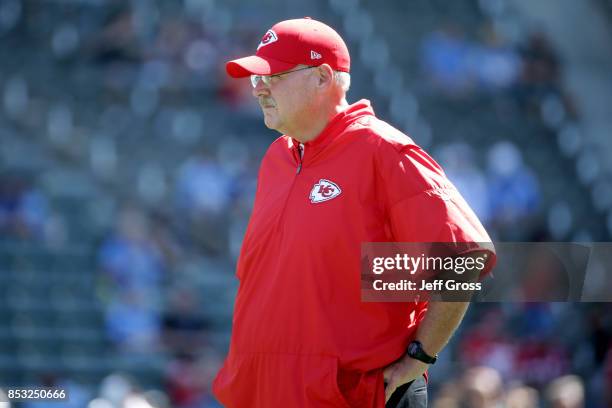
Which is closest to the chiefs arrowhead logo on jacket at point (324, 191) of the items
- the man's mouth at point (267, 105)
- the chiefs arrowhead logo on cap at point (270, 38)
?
the man's mouth at point (267, 105)

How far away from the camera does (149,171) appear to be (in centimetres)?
1151

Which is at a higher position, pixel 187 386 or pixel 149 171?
pixel 149 171

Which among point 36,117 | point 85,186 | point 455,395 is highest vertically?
point 36,117

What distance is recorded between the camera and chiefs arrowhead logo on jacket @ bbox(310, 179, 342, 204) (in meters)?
3.50

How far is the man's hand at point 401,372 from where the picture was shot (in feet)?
11.2

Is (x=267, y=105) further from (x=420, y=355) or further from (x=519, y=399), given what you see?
(x=519, y=399)

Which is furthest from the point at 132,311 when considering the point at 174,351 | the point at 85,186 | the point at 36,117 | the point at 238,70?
the point at 238,70

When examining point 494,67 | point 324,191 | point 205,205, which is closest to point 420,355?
point 324,191

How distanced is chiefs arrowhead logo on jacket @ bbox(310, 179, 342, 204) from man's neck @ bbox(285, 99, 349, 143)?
0.57 feet

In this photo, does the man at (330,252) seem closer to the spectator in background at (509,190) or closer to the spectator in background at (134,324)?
the spectator in background at (134,324)

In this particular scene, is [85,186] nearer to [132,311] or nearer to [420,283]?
[132,311]

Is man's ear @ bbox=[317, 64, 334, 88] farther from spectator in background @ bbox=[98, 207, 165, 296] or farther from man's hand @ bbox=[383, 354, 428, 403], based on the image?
spectator in background @ bbox=[98, 207, 165, 296]

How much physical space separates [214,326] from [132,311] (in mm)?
837

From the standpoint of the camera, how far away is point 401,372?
11.2ft
